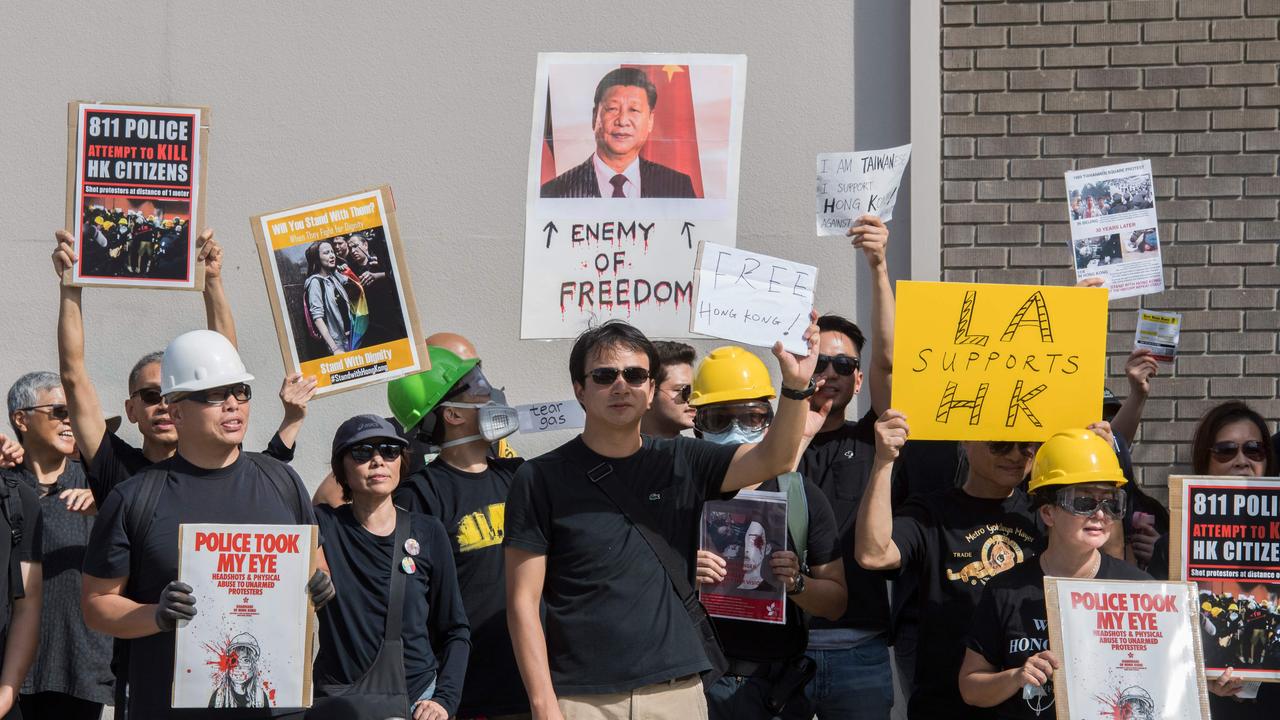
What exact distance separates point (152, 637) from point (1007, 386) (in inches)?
113

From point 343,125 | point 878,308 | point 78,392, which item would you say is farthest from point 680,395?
point 343,125

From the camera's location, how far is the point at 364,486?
4770 millimetres

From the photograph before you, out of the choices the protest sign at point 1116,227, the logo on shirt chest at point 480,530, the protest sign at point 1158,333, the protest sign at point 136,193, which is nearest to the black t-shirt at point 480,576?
the logo on shirt chest at point 480,530

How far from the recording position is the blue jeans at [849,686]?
499 cm

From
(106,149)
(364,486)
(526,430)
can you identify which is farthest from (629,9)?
(364,486)

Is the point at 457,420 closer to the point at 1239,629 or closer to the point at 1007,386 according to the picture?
the point at 1007,386

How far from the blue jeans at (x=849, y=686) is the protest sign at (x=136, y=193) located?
2.73 m

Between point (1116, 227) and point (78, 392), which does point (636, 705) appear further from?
point (1116, 227)

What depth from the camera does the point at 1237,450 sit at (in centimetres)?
506

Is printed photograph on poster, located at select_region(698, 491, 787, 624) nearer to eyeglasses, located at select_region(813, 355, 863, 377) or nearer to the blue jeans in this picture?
the blue jeans

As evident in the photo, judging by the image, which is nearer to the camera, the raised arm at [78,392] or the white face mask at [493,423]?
the raised arm at [78,392]

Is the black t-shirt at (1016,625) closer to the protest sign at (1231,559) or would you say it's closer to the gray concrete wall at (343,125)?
the protest sign at (1231,559)

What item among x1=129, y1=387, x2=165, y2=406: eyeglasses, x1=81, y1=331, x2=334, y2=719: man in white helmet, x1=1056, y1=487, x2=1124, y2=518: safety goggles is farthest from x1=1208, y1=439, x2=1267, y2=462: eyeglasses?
x1=129, y1=387, x2=165, y2=406: eyeglasses

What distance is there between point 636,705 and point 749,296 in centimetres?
152
